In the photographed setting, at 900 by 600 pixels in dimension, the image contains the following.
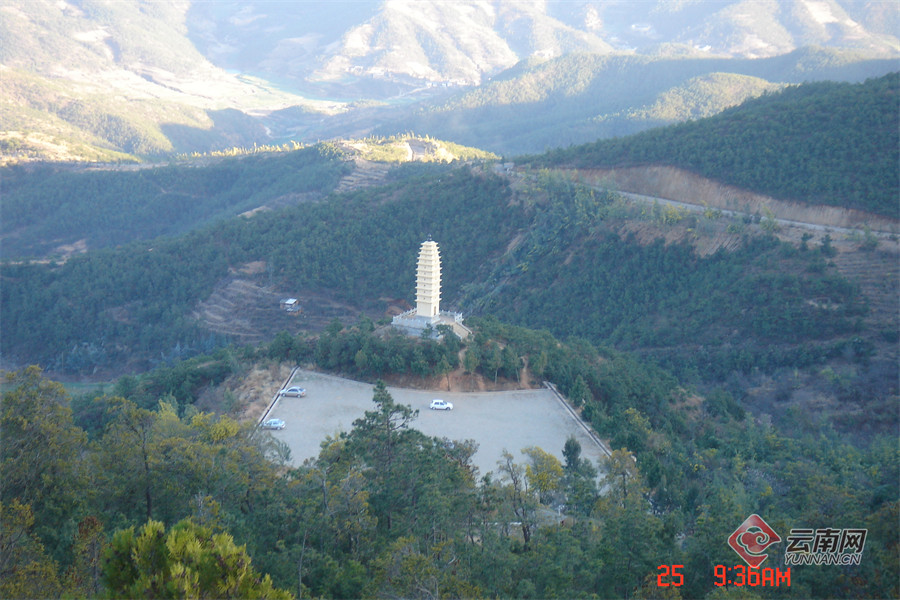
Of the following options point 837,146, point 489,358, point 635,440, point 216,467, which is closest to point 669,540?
point 635,440

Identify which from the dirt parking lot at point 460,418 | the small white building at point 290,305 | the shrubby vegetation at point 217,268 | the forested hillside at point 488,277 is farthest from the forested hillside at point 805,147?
the dirt parking lot at point 460,418

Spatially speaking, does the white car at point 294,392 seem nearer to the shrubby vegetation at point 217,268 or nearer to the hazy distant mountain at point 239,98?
the shrubby vegetation at point 217,268

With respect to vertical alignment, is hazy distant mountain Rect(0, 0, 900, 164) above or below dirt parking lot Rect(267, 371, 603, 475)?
above

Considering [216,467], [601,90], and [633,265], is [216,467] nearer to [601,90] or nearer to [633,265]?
[633,265]

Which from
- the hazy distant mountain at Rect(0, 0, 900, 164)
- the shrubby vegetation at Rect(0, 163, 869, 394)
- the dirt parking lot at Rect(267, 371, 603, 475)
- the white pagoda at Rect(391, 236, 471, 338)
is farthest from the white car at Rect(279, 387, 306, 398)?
the hazy distant mountain at Rect(0, 0, 900, 164)
